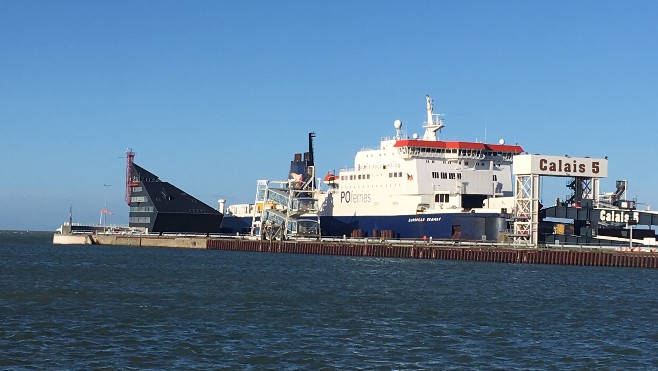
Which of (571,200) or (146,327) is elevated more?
(571,200)

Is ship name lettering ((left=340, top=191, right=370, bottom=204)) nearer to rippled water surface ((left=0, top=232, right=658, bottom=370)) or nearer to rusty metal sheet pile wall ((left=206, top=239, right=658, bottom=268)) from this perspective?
rusty metal sheet pile wall ((left=206, top=239, right=658, bottom=268))

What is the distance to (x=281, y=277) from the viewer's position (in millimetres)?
52406

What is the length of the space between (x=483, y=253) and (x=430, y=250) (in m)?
5.82

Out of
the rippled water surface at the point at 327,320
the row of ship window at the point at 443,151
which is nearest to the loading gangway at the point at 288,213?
the row of ship window at the point at 443,151

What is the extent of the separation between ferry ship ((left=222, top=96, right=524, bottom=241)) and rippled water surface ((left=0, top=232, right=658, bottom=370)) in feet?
68.5

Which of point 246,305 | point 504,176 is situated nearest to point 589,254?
point 504,176

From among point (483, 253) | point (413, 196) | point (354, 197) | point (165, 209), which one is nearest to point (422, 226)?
point (413, 196)

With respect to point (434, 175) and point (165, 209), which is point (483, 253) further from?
point (165, 209)

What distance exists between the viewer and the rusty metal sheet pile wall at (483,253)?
62281mm

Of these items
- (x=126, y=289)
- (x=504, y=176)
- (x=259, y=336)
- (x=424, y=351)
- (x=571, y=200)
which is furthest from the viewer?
(x=504, y=176)

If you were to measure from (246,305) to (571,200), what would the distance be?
4305 cm

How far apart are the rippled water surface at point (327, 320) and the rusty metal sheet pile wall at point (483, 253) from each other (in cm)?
633

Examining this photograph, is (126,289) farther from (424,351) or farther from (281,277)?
(424,351)

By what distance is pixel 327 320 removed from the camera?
3278cm
